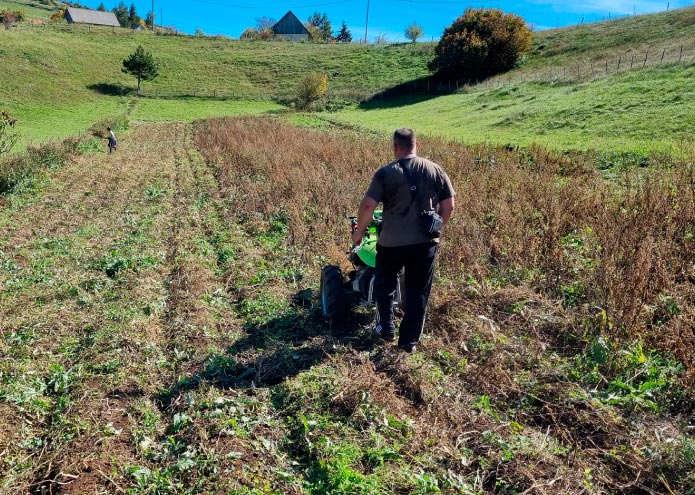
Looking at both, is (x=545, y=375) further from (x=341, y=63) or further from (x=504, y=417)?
(x=341, y=63)

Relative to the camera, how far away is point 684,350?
3920mm

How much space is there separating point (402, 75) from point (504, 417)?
5381 centimetres

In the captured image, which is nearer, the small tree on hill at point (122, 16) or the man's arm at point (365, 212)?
the man's arm at point (365, 212)

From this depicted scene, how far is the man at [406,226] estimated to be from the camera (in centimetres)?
423

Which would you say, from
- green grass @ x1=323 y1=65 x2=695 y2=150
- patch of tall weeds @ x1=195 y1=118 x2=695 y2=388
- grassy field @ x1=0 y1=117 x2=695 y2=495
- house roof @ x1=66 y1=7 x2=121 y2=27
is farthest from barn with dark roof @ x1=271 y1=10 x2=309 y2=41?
grassy field @ x1=0 y1=117 x2=695 y2=495

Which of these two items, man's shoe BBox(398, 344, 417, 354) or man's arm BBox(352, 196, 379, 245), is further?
man's shoe BBox(398, 344, 417, 354)

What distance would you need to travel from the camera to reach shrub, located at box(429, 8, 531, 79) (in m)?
44.8

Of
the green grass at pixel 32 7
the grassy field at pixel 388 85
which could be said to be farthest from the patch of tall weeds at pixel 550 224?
the green grass at pixel 32 7

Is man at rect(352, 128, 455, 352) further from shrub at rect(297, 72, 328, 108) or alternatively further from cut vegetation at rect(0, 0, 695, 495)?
shrub at rect(297, 72, 328, 108)

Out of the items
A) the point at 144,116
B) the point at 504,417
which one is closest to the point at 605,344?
the point at 504,417

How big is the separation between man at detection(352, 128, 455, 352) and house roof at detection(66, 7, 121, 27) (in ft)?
377

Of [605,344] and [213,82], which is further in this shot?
[213,82]

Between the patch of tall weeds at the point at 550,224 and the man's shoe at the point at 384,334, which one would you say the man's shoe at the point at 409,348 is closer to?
the man's shoe at the point at 384,334

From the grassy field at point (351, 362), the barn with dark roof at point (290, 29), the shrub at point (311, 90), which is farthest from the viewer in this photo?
the barn with dark roof at point (290, 29)
